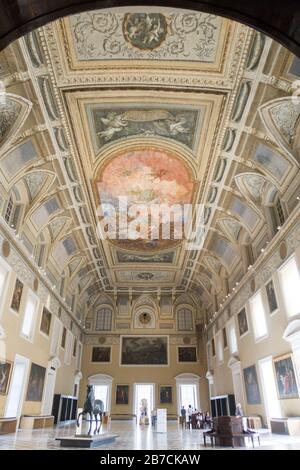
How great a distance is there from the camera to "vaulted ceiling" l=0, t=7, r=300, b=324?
33.1 feet

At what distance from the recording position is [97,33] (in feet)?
33.2

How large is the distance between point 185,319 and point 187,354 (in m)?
3.22

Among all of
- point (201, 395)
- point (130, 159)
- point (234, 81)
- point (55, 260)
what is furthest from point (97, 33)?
point (201, 395)

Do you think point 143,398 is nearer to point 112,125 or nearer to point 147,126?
point 147,126

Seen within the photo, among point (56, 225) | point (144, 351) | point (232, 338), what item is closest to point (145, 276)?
point (144, 351)

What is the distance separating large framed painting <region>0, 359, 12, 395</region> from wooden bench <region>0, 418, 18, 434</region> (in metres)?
1.03

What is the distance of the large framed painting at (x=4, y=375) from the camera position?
1332 centimetres

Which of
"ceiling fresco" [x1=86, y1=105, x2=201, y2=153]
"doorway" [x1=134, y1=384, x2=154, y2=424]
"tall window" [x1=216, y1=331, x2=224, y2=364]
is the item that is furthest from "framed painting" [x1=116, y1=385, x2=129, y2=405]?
"ceiling fresco" [x1=86, y1=105, x2=201, y2=153]

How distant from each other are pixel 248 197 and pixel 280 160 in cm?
315

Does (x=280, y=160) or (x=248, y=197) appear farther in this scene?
(x=248, y=197)

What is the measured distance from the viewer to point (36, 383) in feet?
58.2

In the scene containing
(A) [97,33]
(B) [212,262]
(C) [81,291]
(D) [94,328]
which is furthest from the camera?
(D) [94,328]
